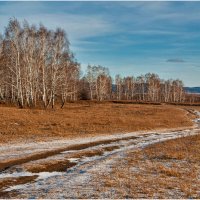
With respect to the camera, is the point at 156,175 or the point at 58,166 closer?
the point at 156,175

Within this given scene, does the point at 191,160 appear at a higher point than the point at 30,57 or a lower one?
lower

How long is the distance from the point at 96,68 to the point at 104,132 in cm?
8910

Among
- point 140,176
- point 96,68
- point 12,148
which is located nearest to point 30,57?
point 12,148

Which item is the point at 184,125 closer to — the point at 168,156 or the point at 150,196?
the point at 168,156

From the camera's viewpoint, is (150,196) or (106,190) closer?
(150,196)

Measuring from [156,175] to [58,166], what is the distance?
16.4ft

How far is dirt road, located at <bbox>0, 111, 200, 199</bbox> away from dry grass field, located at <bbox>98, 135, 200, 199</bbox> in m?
0.69

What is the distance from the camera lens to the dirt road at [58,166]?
1091 cm

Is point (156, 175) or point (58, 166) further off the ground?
point (156, 175)

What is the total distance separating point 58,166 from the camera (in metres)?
15.5

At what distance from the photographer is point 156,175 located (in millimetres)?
13250

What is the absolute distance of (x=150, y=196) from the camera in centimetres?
1016

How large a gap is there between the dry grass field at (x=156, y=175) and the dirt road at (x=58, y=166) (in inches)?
27.3

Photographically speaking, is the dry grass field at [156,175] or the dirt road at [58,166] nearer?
the dry grass field at [156,175]
